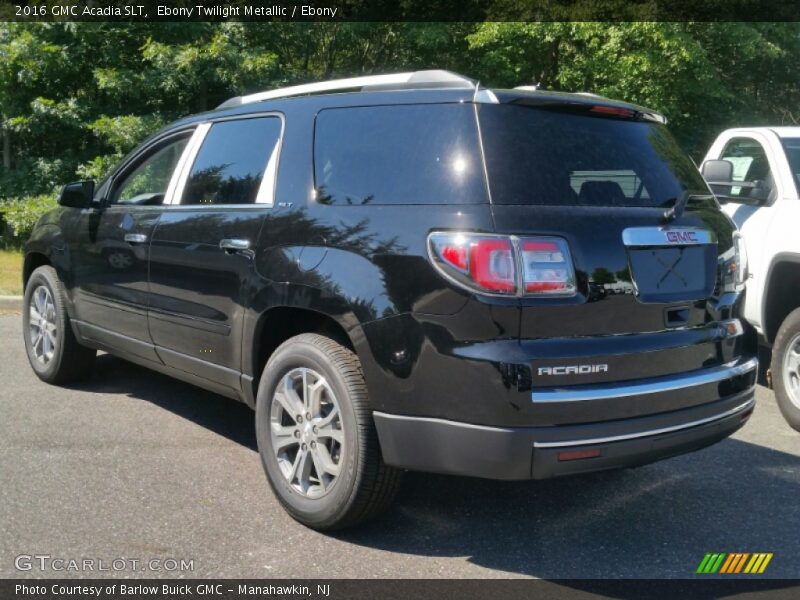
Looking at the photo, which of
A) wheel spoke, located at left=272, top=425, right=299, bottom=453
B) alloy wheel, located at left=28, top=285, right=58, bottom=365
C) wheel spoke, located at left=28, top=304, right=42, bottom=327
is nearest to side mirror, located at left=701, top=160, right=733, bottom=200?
wheel spoke, located at left=272, top=425, right=299, bottom=453

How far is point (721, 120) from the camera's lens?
18844 millimetres

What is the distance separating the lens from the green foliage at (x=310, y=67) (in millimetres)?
13445

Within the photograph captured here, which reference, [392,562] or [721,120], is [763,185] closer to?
[392,562]

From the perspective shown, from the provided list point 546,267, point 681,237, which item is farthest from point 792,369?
point 546,267

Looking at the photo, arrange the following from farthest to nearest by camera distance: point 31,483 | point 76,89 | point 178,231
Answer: point 76,89 < point 178,231 < point 31,483

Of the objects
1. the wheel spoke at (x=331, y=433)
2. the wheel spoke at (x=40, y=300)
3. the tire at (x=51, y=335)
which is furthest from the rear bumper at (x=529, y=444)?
the wheel spoke at (x=40, y=300)

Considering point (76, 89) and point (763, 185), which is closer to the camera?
point (763, 185)

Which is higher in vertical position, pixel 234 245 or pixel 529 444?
pixel 234 245

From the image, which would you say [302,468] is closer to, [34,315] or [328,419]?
[328,419]

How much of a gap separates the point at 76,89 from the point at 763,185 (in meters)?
11.9

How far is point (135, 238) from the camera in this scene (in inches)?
195

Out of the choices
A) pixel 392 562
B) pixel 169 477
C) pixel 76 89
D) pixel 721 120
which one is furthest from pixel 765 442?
pixel 721 120

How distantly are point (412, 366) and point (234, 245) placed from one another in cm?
133

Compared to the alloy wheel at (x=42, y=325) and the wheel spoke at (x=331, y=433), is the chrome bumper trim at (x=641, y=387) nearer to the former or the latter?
the wheel spoke at (x=331, y=433)
